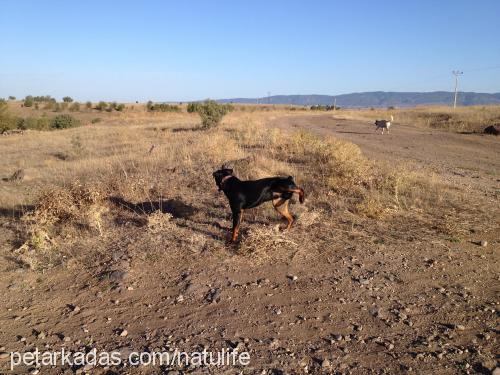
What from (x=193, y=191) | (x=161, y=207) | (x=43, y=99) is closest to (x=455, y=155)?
(x=193, y=191)

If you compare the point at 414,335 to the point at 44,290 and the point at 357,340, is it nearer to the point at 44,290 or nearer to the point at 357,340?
the point at 357,340

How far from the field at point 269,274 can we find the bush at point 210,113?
548 inches

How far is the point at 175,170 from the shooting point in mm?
8922

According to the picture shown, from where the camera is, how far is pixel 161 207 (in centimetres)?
662

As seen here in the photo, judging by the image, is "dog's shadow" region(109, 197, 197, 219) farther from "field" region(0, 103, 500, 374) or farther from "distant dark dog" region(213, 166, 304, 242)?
"distant dark dog" region(213, 166, 304, 242)

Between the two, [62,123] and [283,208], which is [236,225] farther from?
[62,123]

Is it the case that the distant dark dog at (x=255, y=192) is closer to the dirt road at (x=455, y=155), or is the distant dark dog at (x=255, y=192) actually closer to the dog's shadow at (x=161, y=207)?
the dog's shadow at (x=161, y=207)

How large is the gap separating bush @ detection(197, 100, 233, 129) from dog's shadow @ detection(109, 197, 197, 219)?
15118mm

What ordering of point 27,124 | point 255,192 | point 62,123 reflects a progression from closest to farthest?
point 255,192, point 27,124, point 62,123

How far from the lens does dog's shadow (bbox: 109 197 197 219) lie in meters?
6.37

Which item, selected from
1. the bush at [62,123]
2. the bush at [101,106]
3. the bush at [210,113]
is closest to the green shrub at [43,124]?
the bush at [62,123]

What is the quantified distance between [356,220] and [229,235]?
189 centimetres

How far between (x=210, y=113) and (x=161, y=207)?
17.0 meters

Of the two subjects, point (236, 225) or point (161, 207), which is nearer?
point (236, 225)
